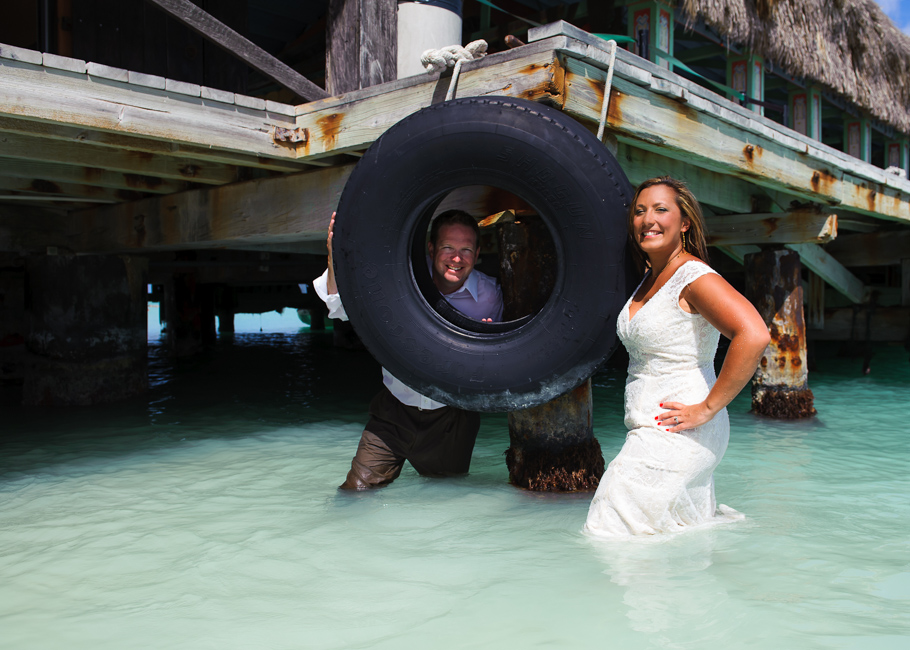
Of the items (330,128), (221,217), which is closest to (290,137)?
(330,128)

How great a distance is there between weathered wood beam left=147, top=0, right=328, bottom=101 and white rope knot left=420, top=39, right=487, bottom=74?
0.87 meters

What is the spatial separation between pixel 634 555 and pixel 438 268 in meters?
1.61

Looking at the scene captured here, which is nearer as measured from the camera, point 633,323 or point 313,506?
point 633,323

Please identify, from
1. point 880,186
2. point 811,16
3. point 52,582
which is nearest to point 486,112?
point 52,582

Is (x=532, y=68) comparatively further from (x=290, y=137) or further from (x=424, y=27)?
(x=290, y=137)

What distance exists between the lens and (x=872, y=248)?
8.71m

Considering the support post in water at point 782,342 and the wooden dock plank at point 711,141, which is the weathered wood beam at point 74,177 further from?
the support post in water at point 782,342

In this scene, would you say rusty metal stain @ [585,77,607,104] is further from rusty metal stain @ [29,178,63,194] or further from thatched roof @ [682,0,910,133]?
rusty metal stain @ [29,178,63,194]

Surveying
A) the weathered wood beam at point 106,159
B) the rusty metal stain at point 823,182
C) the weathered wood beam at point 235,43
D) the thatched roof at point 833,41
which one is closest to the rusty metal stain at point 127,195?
the weathered wood beam at point 106,159

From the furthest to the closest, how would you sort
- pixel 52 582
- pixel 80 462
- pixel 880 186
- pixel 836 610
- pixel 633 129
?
pixel 880 186
pixel 80 462
pixel 633 129
pixel 52 582
pixel 836 610

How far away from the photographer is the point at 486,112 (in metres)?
2.80

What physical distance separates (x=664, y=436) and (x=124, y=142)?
3223 millimetres

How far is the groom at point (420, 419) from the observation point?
3.44 metres

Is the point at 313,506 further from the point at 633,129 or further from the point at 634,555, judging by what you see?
the point at 633,129
